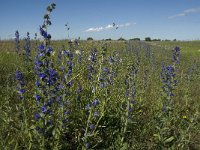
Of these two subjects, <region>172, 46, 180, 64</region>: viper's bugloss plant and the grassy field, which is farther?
<region>172, 46, 180, 64</region>: viper's bugloss plant

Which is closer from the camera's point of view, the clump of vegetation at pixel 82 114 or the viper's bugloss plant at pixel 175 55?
the clump of vegetation at pixel 82 114

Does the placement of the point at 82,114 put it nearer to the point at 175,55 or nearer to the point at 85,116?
the point at 85,116

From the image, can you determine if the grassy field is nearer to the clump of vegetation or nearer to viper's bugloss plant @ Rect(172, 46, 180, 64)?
the clump of vegetation

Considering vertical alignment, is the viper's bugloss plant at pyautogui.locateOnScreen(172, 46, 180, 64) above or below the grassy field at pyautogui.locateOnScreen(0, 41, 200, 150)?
above

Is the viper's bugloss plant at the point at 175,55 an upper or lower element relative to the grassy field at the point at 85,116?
upper

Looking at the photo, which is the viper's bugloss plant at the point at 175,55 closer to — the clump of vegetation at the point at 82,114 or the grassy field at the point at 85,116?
the clump of vegetation at the point at 82,114

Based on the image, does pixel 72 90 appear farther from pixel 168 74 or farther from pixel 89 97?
pixel 168 74

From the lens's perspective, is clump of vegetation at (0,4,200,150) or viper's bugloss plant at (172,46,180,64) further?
viper's bugloss plant at (172,46,180,64)

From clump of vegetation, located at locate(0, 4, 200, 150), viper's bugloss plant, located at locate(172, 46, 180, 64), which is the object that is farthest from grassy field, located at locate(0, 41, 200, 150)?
viper's bugloss plant, located at locate(172, 46, 180, 64)

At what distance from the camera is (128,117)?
449 cm

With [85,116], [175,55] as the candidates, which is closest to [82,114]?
[85,116]

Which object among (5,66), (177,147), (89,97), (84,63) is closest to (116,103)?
(89,97)

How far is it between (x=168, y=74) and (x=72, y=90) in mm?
1898

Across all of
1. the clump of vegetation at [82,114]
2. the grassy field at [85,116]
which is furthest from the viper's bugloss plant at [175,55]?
the grassy field at [85,116]
